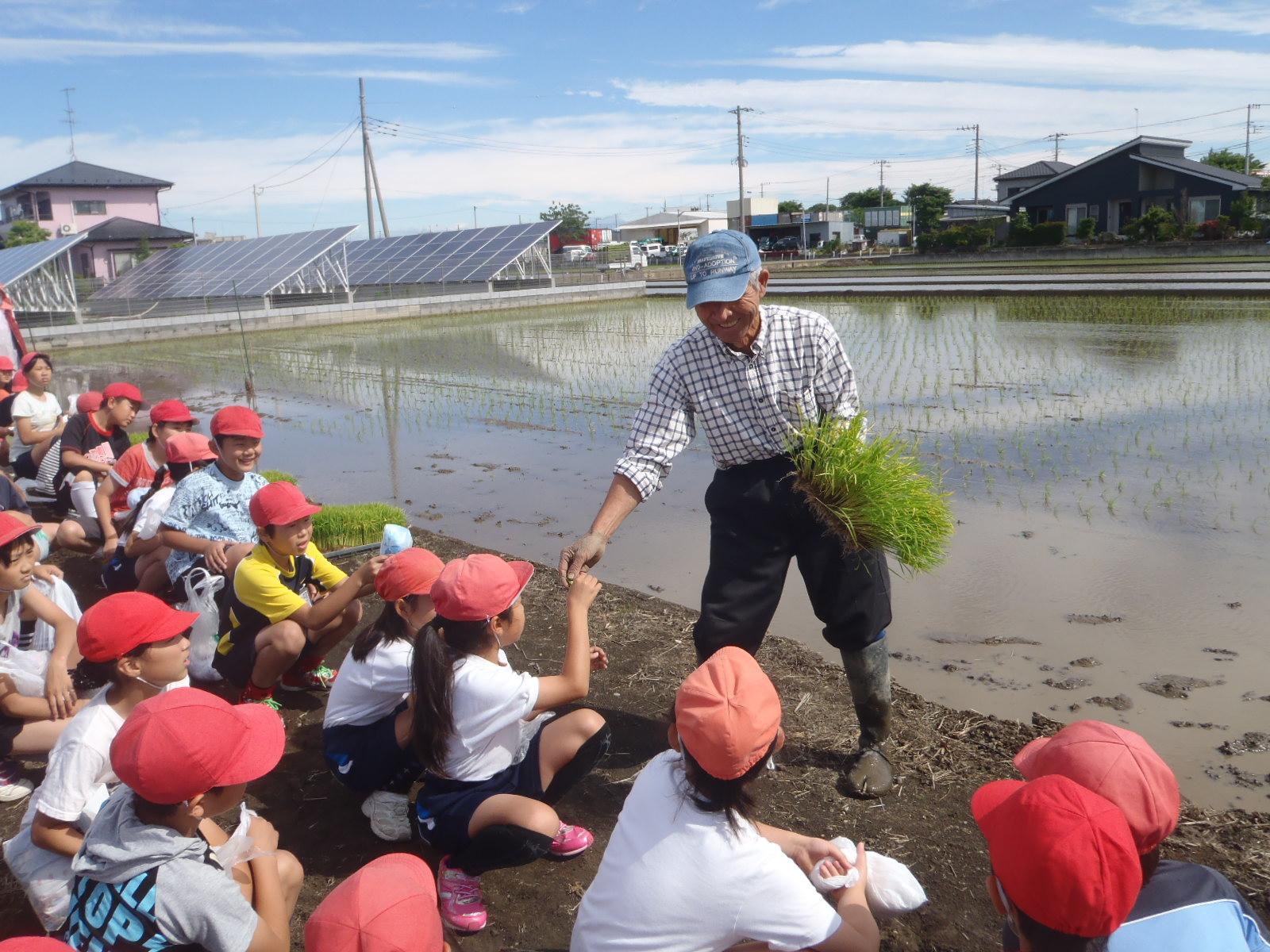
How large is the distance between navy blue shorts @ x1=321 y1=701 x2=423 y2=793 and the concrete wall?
70.1 ft

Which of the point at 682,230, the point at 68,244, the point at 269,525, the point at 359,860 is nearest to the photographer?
the point at 359,860

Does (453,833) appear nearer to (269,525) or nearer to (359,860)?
(359,860)

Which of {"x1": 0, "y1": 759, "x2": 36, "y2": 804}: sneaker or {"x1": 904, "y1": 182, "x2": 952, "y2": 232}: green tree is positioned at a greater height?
{"x1": 904, "y1": 182, "x2": 952, "y2": 232}: green tree

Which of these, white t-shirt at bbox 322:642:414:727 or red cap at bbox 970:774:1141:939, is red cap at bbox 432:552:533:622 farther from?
red cap at bbox 970:774:1141:939

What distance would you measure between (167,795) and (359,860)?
3.71 feet

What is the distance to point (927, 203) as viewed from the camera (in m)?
46.6

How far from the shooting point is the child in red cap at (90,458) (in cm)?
588

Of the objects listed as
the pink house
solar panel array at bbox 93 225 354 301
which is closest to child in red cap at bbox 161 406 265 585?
solar panel array at bbox 93 225 354 301

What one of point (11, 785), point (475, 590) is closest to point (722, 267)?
point (475, 590)

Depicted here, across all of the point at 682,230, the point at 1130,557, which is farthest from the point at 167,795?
the point at 682,230

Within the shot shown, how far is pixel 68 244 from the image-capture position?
22.1m

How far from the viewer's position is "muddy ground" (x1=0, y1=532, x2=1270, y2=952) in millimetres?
2602

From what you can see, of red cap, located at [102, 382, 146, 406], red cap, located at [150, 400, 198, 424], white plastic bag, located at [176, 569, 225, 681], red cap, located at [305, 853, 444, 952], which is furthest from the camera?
red cap, located at [102, 382, 146, 406]

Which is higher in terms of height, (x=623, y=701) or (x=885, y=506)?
(x=885, y=506)
